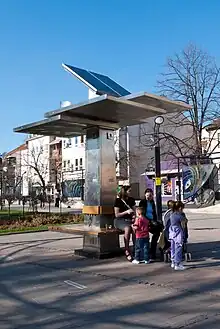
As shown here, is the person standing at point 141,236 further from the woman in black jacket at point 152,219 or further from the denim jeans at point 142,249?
the woman in black jacket at point 152,219

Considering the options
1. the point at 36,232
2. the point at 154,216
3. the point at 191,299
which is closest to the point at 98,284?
the point at 191,299

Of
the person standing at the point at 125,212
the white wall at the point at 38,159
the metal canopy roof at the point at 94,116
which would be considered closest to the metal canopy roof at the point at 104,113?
the metal canopy roof at the point at 94,116

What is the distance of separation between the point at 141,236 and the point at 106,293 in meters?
2.41

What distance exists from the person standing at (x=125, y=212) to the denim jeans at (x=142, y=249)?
33 cm

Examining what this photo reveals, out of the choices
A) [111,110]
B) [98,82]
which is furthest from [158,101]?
[98,82]

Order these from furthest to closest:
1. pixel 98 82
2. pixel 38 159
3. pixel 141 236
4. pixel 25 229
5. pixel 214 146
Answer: pixel 38 159 < pixel 214 146 < pixel 25 229 < pixel 98 82 < pixel 141 236

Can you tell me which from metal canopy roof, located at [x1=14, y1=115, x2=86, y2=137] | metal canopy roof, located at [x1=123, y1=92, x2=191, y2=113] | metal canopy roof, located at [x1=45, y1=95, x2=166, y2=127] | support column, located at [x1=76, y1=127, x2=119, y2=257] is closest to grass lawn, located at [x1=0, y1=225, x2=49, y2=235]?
metal canopy roof, located at [x1=14, y1=115, x2=86, y2=137]

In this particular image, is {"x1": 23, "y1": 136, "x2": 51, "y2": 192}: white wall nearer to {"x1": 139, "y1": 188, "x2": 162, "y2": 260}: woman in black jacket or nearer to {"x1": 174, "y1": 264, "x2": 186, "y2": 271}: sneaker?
{"x1": 139, "y1": 188, "x2": 162, "y2": 260}: woman in black jacket

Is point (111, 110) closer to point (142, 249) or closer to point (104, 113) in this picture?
point (104, 113)

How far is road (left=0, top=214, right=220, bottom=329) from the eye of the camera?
17.7 feet

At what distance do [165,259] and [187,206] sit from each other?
1029 inches

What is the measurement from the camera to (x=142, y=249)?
927 cm

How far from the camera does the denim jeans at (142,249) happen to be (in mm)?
9094

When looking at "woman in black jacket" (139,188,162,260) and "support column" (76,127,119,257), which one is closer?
"woman in black jacket" (139,188,162,260)
